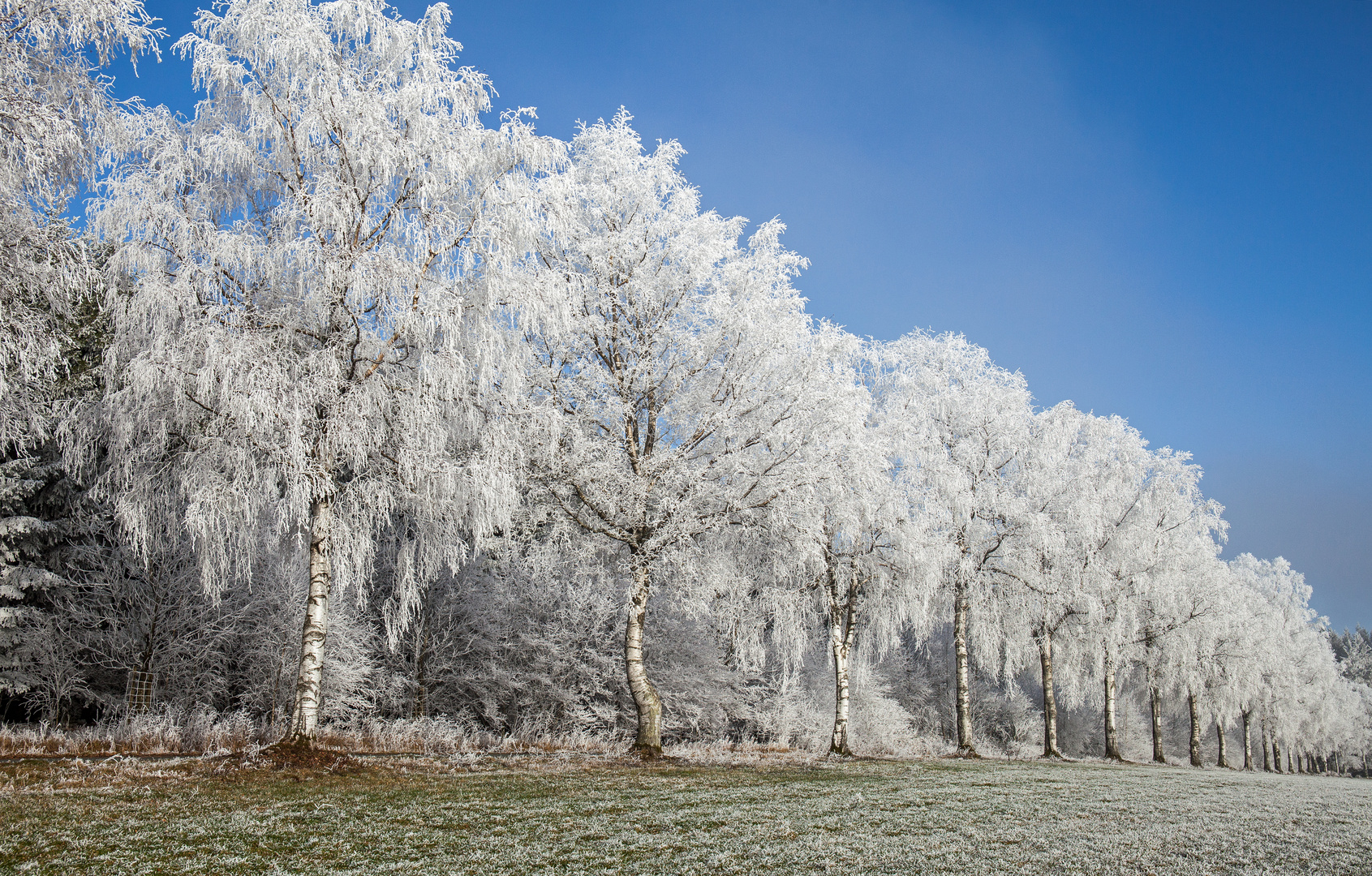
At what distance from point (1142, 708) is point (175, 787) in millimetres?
55296

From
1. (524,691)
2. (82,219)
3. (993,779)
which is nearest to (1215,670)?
(993,779)

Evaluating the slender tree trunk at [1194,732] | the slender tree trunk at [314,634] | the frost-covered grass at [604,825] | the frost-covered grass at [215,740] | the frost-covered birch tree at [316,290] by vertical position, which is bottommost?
the slender tree trunk at [1194,732]

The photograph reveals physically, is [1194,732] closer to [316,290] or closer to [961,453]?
[961,453]

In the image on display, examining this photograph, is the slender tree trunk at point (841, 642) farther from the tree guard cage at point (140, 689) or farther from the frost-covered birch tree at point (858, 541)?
the tree guard cage at point (140, 689)

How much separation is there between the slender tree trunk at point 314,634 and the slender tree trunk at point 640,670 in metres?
5.72

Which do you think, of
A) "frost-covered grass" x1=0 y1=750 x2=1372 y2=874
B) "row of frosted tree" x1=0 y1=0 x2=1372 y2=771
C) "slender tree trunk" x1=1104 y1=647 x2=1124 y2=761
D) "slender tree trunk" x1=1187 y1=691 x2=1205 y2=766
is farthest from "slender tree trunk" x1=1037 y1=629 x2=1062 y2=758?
"frost-covered grass" x1=0 y1=750 x2=1372 y2=874

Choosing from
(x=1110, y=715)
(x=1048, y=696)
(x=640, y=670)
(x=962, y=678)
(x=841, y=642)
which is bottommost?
(x=1110, y=715)

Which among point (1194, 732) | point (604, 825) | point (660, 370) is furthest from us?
point (1194, 732)

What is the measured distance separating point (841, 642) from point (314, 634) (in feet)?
40.5

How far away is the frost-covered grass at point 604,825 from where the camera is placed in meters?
5.21

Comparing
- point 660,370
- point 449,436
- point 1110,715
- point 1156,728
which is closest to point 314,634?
point 449,436

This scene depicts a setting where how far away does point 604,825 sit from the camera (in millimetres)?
6641

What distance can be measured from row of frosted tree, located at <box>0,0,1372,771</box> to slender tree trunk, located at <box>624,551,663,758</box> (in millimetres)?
84

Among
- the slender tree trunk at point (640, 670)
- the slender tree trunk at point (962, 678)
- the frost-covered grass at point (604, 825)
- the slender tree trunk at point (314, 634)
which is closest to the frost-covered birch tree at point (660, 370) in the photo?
the slender tree trunk at point (640, 670)
